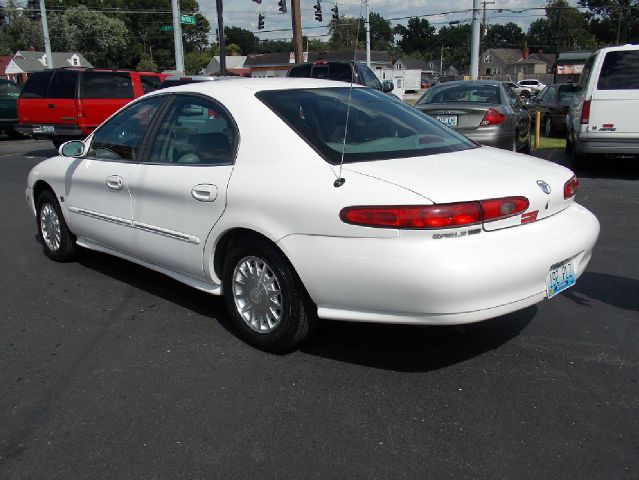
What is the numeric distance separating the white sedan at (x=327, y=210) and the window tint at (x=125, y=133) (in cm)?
2

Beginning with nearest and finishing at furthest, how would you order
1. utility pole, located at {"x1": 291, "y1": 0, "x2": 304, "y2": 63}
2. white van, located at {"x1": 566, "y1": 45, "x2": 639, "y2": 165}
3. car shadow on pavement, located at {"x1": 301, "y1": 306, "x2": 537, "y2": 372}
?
car shadow on pavement, located at {"x1": 301, "y1": 306, "x2": 537, "y2": 372} → white van, located at {"x1": 566, "y1": 45, "x2": 639, "y2": 165} → utility pole, located at {"x1": 291, "y1": 0, "x2": 304, "y2": 63}

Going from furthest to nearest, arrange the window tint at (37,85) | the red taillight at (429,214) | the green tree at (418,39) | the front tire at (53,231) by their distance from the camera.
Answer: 1. the green tree at (418,39)
2. the window tint at (37,85)
3. the front tire at (53,231)
4. the red taillight at (429,214)

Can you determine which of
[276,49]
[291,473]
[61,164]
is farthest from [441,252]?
[276,49]

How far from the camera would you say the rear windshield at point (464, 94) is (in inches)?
414

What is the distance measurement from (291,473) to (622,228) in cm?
537

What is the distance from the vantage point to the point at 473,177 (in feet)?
10.9

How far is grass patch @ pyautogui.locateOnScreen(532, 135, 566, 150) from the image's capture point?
1442 cm

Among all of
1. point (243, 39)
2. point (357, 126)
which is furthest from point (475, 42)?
point (243, 39)

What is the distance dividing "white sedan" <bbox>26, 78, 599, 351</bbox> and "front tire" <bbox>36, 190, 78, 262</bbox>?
0.95m

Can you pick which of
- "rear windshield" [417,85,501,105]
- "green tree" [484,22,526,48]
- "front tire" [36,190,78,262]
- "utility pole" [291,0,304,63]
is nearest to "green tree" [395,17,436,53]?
"green tree" [484,22,526,48]

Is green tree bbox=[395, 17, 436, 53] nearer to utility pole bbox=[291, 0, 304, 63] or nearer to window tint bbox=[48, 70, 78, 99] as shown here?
utility pole bbox=[291, 0, 304, 63]

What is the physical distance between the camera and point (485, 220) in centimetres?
314

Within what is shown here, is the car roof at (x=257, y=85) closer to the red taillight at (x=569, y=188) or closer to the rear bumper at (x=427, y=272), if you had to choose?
the rear bumper at (x=427, y=272)

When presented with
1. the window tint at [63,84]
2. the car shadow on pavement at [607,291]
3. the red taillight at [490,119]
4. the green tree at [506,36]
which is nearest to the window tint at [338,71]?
the window tint at [63,84]
